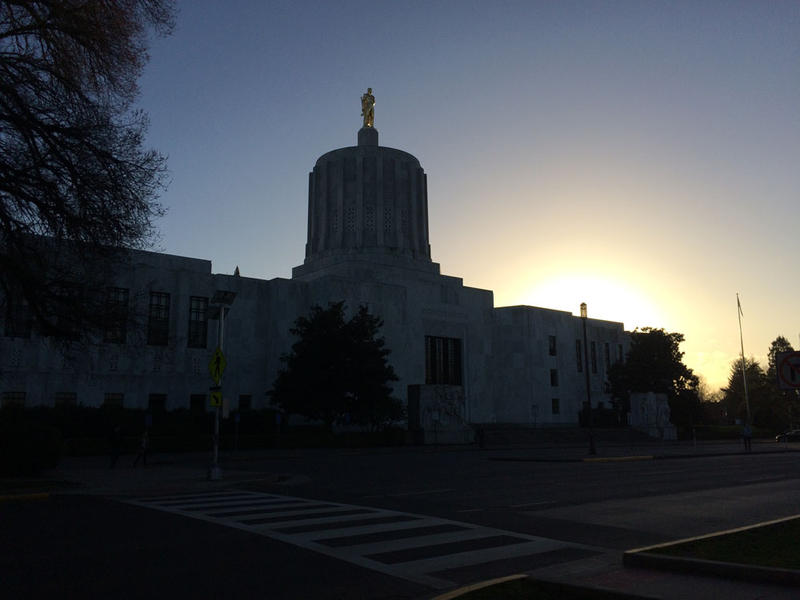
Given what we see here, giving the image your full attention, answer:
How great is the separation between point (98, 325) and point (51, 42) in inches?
281

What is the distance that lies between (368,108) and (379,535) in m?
63.3

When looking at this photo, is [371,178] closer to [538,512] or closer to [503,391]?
[503,391]

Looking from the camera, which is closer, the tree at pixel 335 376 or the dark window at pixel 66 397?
the tree at pixel 335 376

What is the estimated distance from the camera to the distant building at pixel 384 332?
146 feet

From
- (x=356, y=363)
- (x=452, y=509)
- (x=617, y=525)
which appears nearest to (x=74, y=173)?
(x=452, y=509)

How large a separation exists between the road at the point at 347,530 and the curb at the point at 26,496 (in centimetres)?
29

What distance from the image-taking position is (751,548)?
A: 7551 mm

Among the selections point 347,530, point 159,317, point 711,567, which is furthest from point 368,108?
point 711,567

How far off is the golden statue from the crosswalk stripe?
58888 mm

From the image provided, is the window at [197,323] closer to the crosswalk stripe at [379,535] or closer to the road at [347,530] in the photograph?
the road at [347,530]

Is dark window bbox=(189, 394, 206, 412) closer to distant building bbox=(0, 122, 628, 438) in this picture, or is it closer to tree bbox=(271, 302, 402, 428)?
distant building bbox=(0, 122, 628, 438)

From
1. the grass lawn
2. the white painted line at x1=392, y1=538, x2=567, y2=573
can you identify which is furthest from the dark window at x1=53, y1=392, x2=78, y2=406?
the grass lawn

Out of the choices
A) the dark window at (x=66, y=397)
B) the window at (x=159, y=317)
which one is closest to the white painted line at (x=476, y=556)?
the dark window at (x=66, y=397)

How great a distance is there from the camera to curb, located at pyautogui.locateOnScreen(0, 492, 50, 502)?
50.0ft
